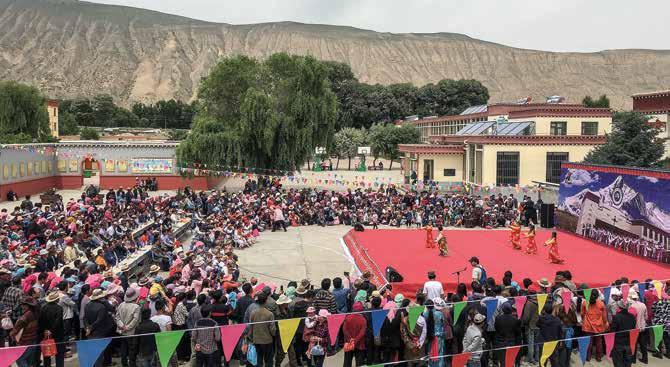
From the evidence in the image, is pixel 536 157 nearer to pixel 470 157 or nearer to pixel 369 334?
pixel 470 157

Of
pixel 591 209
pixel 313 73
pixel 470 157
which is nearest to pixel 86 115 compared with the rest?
pixel 313 73

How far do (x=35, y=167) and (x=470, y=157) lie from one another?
28025 millimetres

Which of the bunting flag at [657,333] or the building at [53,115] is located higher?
the building at [53,115]

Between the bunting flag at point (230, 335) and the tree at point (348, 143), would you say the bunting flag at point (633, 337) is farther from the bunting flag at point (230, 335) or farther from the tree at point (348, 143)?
the tree at point (348, 143)

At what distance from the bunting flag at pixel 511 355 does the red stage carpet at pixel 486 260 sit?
16.5ft

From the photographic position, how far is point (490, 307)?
10242 mm

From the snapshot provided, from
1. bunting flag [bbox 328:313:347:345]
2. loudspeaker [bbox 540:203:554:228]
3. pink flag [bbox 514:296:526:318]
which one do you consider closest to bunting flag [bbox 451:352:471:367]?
pink flag [bbox 514:296:526:318]

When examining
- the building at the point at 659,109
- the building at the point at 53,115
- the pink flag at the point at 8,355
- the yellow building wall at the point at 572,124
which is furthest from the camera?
the building at the point at 53,115

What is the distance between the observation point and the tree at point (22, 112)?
186 feet

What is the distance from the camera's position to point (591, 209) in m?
22.6

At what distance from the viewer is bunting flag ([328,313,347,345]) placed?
949 centimetres

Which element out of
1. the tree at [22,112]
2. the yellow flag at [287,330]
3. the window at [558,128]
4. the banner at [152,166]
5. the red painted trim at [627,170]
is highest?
the tree at [22,112]

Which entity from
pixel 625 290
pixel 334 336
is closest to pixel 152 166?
pixel 334 336

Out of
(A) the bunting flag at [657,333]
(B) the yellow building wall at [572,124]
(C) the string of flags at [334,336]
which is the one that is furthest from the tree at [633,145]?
(A) the bunting flag at [657,333]
